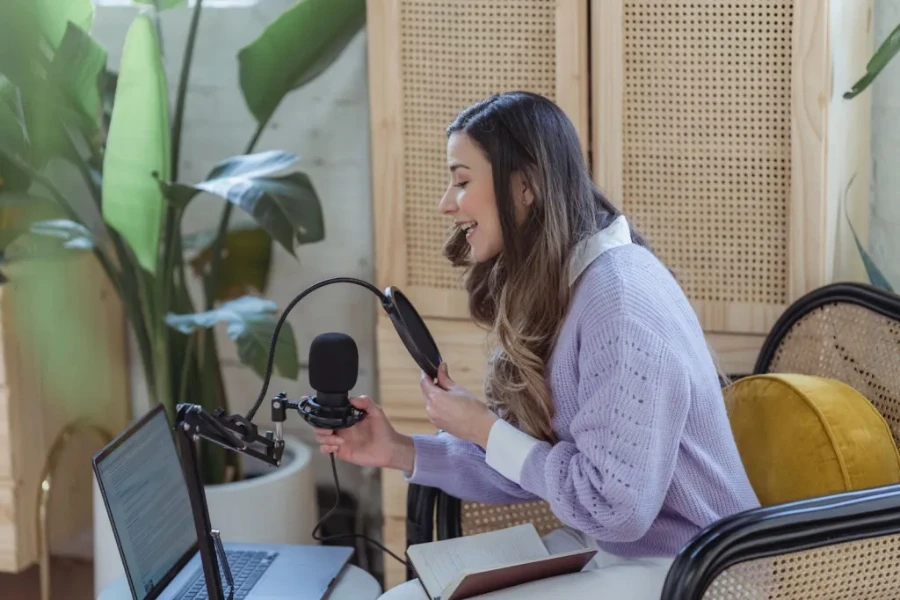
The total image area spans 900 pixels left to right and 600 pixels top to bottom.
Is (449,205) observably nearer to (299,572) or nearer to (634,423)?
(634,423)

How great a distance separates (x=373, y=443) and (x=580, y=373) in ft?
1.22

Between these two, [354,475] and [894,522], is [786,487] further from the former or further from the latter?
[354,475]

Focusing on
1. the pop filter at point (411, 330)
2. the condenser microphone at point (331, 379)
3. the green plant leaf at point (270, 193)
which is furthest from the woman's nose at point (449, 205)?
the green plant leaf at point (270, 193)

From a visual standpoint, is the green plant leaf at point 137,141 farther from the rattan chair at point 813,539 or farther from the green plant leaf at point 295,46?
the rattan chair at point 813,539

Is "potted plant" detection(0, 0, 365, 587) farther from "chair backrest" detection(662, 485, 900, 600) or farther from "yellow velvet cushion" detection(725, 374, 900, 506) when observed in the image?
"chair backrest" detection(662, 485, 900, 600)

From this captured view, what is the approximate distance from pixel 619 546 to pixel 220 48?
1524 mm

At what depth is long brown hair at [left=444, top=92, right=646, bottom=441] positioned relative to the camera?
1474 mm

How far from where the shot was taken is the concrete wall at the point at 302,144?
8.04 ft

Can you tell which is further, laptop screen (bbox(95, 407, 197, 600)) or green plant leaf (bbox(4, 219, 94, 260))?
green plant leaf (bbox(4, 219, 94, 260))

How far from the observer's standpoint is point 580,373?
1.42 metres

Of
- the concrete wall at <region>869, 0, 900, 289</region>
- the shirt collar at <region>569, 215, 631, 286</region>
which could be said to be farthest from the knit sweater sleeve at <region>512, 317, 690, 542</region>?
the concrete wall at <region>869, 0, 900, 289</region>

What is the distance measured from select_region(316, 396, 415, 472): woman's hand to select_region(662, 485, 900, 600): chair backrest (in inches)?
21.6

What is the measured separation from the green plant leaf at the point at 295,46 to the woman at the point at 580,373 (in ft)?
2.12

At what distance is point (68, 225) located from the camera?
209 cm
